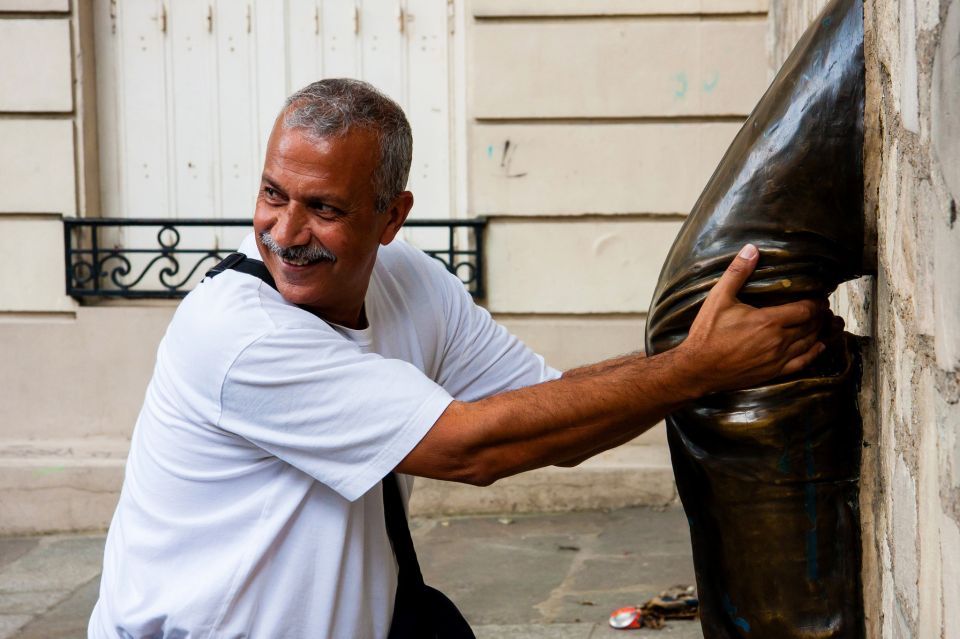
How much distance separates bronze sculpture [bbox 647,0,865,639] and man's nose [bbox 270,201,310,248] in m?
0.70

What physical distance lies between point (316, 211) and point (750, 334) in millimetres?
866

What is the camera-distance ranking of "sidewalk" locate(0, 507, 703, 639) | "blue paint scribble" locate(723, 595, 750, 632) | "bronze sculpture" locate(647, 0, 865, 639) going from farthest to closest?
1. "sidewalk" locate(0, 507, 703, 639)
2. "blue paint scribble" locate(723, 595, 750, 632)
3. "bronze sculpture" locate(647, 0, 865, 639)

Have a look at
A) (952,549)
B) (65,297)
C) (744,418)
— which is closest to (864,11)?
(744,418)

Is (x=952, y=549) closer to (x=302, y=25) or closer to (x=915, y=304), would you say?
(x=915, y=304)

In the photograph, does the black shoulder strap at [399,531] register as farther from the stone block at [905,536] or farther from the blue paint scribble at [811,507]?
the stone block at [905,536]

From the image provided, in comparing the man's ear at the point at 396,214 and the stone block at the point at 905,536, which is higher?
the man's ear at the point at 396,214

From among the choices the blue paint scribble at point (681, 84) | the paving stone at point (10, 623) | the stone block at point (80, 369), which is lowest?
the paving stone at point (10, 623)

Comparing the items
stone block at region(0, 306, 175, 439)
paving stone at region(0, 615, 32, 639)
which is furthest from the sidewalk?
stone block at region(0, 306, 175, 439)

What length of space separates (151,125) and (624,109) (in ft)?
7.72

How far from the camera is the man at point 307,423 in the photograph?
2.12m

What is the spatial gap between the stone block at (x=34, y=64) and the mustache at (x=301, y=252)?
3926mm

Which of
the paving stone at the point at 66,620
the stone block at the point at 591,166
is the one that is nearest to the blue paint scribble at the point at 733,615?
the paving stone at the point at 66,620

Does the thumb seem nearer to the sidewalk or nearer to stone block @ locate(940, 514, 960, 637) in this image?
stone block @ locate(940, 514, 960, 637)

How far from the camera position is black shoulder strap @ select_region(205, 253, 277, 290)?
228cm
